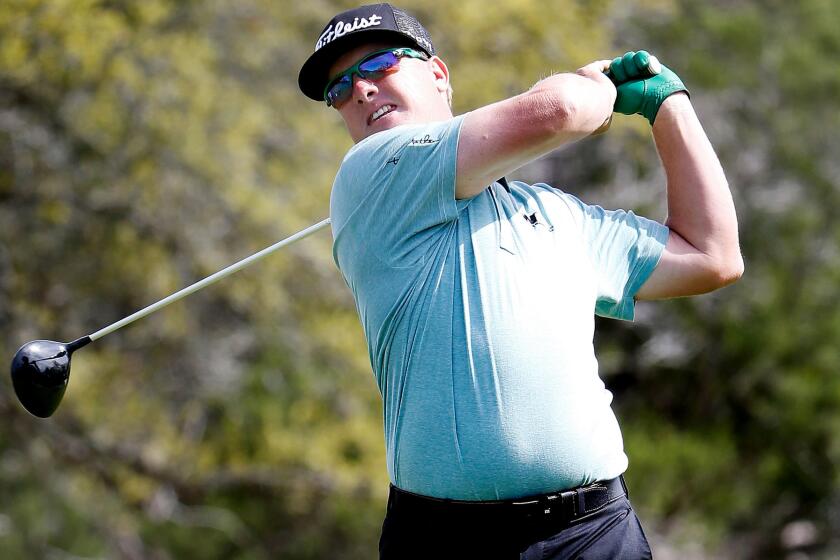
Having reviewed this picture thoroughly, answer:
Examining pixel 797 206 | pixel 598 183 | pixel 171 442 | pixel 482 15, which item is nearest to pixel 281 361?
pixel 171 442

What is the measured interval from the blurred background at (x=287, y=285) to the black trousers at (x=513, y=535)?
647cm

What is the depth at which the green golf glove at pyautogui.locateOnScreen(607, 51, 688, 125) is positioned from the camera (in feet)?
9.43

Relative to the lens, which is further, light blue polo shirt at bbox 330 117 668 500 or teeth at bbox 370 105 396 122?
teeth at bbox 370 105 396 122

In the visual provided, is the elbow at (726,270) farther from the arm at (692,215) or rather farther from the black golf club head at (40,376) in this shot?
the black golf club head at (40,376)

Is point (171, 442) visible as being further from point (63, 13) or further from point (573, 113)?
point (573, 113)

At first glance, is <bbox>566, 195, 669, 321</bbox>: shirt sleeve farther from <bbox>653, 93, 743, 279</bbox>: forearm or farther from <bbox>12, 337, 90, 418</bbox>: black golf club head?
<bbox>12, 337, 90, 418</bbox>: black golf club head

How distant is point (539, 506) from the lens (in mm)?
2531

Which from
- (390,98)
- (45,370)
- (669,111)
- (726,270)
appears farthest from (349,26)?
(45,370)

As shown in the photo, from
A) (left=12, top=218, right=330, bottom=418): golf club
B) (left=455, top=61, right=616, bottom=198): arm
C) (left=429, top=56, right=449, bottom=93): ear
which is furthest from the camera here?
(left=12, top=218, right=330, bottom=418): golf club

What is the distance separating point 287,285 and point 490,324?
8.04m

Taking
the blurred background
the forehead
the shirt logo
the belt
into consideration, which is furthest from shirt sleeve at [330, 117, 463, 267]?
the blurred background

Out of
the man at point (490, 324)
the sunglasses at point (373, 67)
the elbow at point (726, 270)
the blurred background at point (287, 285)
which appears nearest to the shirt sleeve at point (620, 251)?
the man at point (490, 324)

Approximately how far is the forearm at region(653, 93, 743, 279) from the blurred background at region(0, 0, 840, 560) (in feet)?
20.4

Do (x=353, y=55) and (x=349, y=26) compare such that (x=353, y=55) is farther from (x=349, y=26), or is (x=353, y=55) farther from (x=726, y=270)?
(x=726, y=270)
